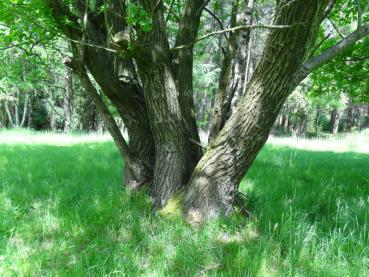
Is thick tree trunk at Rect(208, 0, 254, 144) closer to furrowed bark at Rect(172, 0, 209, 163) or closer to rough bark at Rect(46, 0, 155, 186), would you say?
furrowed bark at Rect(172, 0, 209, 163)

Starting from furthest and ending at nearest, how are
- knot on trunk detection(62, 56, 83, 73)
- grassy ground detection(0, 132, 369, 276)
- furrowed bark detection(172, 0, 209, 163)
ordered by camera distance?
furrowed bark detection(172, 0, 209, 163) → knot on trunk detection(62, 56, 83, 73) → grassy ground detection(0, 132, 369, 276)

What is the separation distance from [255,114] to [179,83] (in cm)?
130

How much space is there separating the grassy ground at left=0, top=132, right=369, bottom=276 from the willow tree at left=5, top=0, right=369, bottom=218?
0.43 m

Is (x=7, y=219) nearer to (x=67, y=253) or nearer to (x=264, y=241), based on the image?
(x=67, y=253)

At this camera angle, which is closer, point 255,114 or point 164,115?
point 255,114

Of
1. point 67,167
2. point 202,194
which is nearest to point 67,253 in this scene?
point 202,194

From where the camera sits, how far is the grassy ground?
2.72 meters

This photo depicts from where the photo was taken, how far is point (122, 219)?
368 centimetres

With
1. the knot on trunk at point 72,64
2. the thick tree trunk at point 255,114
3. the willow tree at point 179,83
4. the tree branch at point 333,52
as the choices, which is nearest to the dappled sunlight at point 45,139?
the willow tree at point 179,83

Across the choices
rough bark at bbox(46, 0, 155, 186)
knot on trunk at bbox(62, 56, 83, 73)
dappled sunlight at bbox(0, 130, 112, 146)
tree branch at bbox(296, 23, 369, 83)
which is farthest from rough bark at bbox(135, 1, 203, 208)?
dappled sunlight at bbox(0, 130, 112, 146)

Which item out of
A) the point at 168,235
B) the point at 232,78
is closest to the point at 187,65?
the point at 232,78

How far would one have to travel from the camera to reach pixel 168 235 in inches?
127

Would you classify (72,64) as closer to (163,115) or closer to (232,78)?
(163,115)

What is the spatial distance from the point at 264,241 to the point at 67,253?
1746 mm
